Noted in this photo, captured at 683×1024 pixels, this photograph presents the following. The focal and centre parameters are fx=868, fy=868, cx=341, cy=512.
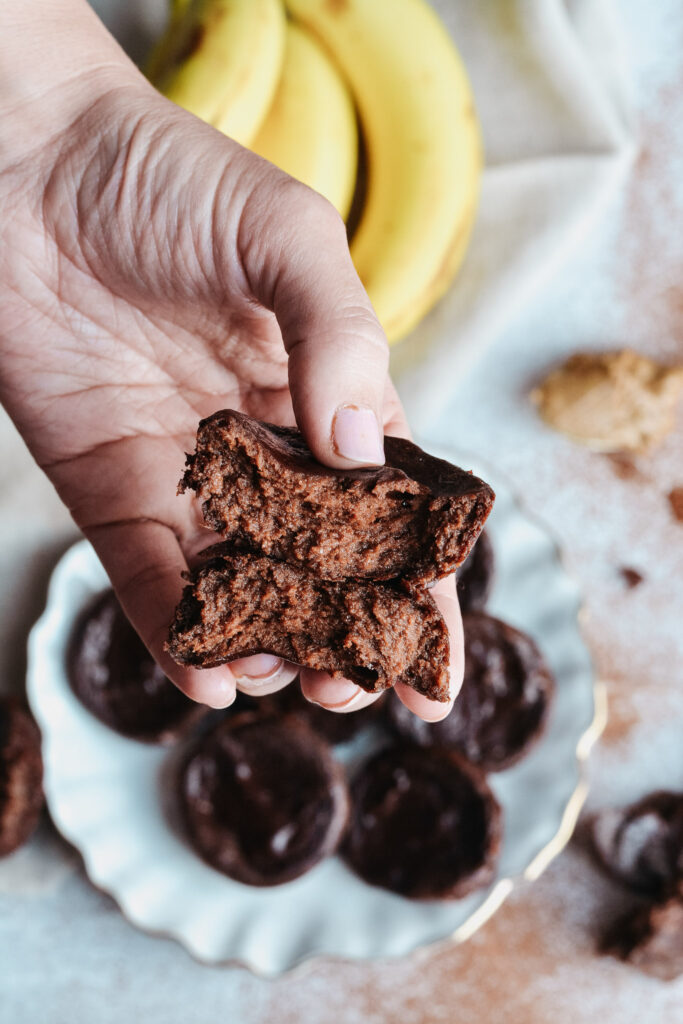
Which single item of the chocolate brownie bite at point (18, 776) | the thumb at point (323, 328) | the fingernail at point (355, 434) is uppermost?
the thumb at point (323, 328)

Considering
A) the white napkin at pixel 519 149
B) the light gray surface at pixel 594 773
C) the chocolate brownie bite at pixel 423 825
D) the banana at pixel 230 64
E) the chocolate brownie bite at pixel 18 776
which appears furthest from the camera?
the light gray surface at pixel 594 773

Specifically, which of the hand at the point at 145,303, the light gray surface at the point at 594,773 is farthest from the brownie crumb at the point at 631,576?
the hand at the point at 145,303

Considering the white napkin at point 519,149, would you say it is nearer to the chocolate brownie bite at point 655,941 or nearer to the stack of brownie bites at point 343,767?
the stack of brownie bites at point 343,767

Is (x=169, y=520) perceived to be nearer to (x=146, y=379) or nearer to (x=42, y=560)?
(x=146, y=379)

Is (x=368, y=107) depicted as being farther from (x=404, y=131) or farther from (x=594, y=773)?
(x=594, y=773)

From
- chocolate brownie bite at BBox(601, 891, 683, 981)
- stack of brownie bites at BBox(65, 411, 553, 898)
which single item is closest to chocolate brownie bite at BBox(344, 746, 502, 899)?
stack of brownie bites at BBox(65, 411, 553, 898)

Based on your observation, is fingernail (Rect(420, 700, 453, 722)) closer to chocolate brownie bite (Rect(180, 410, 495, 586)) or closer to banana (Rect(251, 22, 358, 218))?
chocolate brownie bite (Rect(180, 410, 495, 586))

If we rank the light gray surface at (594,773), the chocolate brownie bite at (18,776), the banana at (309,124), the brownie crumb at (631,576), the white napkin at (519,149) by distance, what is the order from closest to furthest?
the banana at (309,124), the chocolate brownie bite at (18,776), the white napkin at (519,149), the light gray surface at (594,773), the brownie crumb at (631,576)
